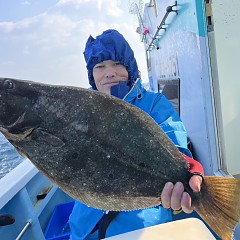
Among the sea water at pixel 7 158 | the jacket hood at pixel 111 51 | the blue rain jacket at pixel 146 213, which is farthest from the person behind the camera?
the sea water at pixel 7 158

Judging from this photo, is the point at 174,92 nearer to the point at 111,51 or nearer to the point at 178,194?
the point at 111,51

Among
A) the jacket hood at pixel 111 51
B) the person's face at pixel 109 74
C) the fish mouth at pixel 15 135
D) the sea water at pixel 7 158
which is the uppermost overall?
the jacket hood at pixel 111 51

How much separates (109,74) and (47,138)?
131 cm

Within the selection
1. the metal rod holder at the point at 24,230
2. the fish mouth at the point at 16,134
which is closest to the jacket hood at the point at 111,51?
the fish mouth at the point at 16,134

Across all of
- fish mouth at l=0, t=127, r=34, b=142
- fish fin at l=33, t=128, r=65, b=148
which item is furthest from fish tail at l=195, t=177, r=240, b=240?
fish mouth at l=0, t=127, r=34, b=142

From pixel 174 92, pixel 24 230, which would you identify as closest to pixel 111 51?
pixel 24 230

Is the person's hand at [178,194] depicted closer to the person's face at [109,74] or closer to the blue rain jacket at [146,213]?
the blue rain jacket at [146,213]

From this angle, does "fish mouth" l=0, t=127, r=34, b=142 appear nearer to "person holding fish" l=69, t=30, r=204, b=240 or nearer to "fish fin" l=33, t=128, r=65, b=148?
"fish fin" l=33, t=128, r=65, b=148

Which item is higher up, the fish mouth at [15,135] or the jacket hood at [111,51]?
the jacket hood at [111,51]

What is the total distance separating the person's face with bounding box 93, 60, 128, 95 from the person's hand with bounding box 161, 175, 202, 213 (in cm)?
132

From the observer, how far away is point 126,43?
105 inches

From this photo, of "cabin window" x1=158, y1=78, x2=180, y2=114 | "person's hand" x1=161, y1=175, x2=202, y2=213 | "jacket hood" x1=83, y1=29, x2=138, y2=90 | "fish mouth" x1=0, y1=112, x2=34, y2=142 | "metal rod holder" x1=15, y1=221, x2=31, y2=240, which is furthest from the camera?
"cabin window" x1=158, y1=78, x2=180, y2=114

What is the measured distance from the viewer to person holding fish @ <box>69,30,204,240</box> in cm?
148

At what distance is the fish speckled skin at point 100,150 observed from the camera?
53.6 inches
